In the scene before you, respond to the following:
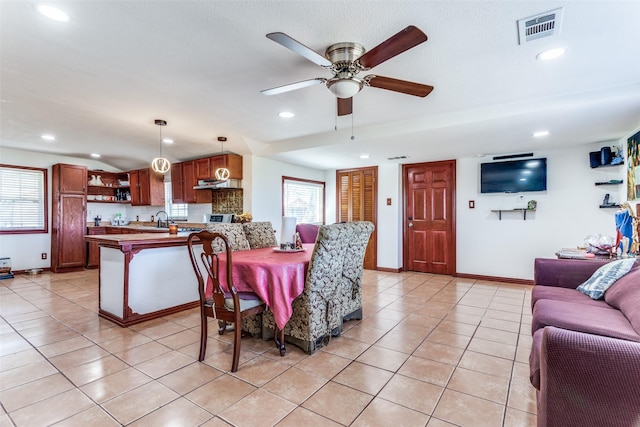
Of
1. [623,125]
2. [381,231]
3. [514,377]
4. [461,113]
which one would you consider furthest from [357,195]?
[514,377]

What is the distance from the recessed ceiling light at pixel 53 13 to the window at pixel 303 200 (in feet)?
13.7

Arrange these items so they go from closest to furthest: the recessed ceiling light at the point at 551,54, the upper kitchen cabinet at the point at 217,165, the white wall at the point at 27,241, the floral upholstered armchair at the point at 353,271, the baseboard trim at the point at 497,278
Answer: 1. the recessed ceiling light at the point at 551,54
2. the floral upholstered armchair at the point at 353,271
3. the baseboard trim at the point at 497,278
4. the upper kitchen cabinet at the point at 217,165
5. the white wall at the point at 27,241

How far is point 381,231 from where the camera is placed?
617 centimetres

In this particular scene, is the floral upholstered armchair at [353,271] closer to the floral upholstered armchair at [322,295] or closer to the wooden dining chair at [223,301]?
the floral upholstered armchair at [322,295]

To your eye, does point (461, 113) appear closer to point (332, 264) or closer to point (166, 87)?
point (332, 264)

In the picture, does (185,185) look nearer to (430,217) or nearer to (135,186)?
(135,186)

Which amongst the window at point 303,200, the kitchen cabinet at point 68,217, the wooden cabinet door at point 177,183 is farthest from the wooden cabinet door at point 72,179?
the window at point 303,200

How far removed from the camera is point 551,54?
2.22m

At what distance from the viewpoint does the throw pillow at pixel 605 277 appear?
2.32 m

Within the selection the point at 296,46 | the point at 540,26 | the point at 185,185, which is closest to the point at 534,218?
the point at 540,26

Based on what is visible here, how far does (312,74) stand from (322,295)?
182 centimetres

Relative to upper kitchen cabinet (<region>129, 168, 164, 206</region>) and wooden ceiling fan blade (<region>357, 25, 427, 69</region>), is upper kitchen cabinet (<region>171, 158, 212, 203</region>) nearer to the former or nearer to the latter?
upper kitchen cabinet (<region>129, 168, 164, 206</region>)

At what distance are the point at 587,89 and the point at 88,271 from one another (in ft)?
26.1

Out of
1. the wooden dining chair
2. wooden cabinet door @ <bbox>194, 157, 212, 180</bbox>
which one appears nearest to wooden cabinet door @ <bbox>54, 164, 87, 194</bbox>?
wooden cabinet door @ <bbox>194, 157, 212, 180</bbox>
